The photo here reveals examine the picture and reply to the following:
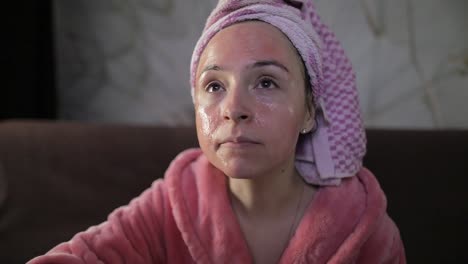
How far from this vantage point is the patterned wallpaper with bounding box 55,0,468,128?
4.33 ft

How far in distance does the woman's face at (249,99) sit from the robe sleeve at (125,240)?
23cm

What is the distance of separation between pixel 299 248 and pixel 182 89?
0.88 meters

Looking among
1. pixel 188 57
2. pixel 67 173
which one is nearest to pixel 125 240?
pixel 67 173

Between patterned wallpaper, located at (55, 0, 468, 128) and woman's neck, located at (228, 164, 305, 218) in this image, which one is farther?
patterned wallpaper, located at (55, 0, 468, 128)

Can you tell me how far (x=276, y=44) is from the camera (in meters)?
0.75

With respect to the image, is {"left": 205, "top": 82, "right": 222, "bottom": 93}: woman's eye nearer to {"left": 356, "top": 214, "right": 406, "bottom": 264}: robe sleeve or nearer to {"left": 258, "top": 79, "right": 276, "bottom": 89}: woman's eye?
{"left": 258, "top": 79, "right": 276, "bottom": 89}: woman's eye

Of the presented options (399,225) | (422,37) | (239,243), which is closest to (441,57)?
(422,37)

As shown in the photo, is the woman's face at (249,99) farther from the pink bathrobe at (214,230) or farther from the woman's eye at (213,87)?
the pink bathrobe at (214,230)

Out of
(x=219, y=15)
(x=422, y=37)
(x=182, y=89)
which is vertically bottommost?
(x=182, y=89)

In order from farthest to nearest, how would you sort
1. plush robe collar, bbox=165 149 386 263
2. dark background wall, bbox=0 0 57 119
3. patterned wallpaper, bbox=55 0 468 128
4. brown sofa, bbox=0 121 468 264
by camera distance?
dark background wall, bbox=0 0 57 119, patterned wallpaper, bbox=55 0 468 128, brown sofa, bbox=0 121 468 264, plush robe collar, bbox=165 149 386 263

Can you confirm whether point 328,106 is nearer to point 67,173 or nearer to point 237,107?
point 237,107

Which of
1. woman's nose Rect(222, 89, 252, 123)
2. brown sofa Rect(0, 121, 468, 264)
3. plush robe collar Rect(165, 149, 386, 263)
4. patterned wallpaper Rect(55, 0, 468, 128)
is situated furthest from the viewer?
patterned wallpaper Rect(55, 0, 468, 128)

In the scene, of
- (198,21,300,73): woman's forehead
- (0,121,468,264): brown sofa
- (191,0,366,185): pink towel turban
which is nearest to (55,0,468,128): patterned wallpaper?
(0,121,468,264): brown sofa

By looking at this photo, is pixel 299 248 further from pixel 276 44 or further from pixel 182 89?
pixel 182 89
